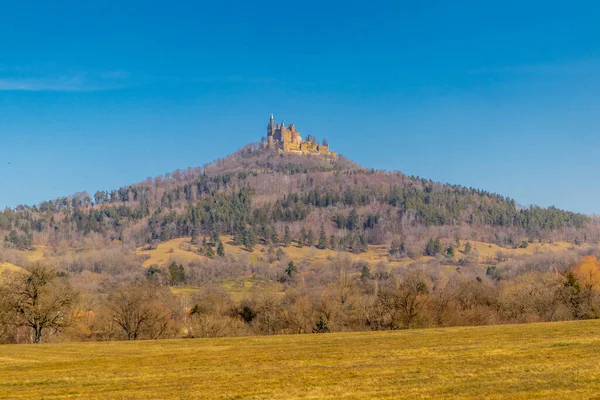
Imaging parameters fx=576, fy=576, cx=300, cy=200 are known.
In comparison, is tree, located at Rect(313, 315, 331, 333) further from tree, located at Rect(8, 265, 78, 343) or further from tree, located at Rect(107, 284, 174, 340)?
tree, located at Rect(8, 265, 78, 343)

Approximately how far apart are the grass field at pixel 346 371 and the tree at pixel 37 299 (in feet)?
69.6

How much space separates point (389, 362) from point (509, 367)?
5388mm

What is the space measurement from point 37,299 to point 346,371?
140 feet

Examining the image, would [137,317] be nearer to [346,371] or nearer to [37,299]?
[37,299]

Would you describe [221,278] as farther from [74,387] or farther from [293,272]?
[74,387]

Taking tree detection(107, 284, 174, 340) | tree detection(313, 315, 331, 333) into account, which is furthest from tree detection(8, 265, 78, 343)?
tree detection(313, 315, 331, 333)

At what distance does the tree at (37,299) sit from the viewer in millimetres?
56750

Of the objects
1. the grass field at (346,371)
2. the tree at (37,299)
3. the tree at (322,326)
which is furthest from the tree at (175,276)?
the grass field at (346,371)

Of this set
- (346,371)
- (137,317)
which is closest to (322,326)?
(137,317)

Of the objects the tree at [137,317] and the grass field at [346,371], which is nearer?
the grass field at [346,371]

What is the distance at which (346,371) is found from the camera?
81.0 ft

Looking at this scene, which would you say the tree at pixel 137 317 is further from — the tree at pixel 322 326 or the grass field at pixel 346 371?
the grass field at pixel 346 371

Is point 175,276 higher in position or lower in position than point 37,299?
lower

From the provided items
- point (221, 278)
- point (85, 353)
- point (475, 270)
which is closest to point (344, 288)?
point (85, 353)
